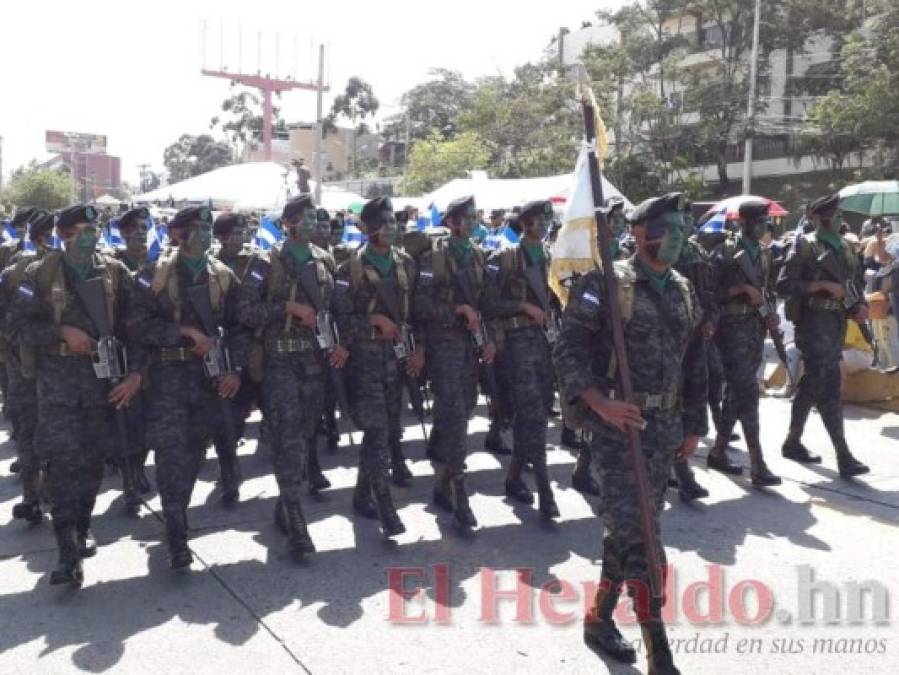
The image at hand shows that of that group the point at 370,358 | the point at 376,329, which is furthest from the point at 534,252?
the point at 370,358

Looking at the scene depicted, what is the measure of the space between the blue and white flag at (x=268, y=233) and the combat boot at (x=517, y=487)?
8.28 ft

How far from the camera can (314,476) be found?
249 inches

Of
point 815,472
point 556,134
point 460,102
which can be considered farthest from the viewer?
point 460,102

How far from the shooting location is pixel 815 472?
263 inches

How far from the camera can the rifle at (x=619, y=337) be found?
11.3 feet

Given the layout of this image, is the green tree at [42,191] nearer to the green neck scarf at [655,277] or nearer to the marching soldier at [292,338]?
the marching soldier at [292,338]

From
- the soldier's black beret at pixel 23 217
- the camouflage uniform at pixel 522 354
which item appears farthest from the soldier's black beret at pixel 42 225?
the camouflage uniform at pixel 522 354

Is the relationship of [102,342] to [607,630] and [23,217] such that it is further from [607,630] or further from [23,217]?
[23,217]

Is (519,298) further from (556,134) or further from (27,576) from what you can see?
(556,134)

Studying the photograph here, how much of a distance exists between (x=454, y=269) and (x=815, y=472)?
3313 millimetres

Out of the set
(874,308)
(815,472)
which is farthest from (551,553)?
(874,308)

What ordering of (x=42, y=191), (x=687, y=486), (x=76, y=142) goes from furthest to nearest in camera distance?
(x=76, y=142)
(x=42, y=191)
(x=687, y=486)

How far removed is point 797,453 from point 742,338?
1278 mm

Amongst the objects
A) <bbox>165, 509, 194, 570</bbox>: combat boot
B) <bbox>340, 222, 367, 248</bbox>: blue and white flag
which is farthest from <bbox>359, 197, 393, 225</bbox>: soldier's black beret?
<bbox>340, 222, 367, 248</bbox>: blue and white flag
